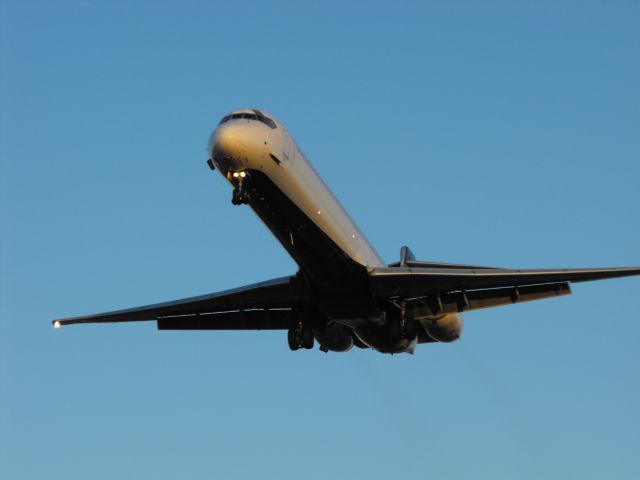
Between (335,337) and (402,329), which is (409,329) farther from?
(335,337)

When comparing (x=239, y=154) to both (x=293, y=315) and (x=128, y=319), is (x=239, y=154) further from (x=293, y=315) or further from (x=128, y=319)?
(x=128, y=319)

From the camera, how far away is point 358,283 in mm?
34781

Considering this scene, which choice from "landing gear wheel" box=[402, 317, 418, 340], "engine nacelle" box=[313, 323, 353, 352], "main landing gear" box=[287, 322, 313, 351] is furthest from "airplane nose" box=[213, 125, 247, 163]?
"engine nacelle" box=[313, 323, 353, 352]

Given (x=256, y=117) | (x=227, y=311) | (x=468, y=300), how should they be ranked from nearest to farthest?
(x=256, y=117)
(x=468, y=300)
(x=227, y=311)

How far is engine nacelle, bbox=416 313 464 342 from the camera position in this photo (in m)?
37.5

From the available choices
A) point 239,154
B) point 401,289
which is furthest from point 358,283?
point 239,154

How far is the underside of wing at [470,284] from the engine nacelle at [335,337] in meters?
2.57

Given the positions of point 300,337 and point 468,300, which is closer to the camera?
point 468,300

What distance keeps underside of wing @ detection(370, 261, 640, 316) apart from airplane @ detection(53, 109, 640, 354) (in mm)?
29

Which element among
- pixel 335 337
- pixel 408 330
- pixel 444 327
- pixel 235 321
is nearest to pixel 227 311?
pixel 235 321

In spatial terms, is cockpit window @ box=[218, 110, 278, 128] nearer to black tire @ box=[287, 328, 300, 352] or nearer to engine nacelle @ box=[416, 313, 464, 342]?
black tire @ box=[287, 328, 300, 352]

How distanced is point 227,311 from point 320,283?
5648 millimetres

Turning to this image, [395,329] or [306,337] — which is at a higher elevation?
[306,337]

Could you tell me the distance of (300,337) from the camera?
37.2 m
